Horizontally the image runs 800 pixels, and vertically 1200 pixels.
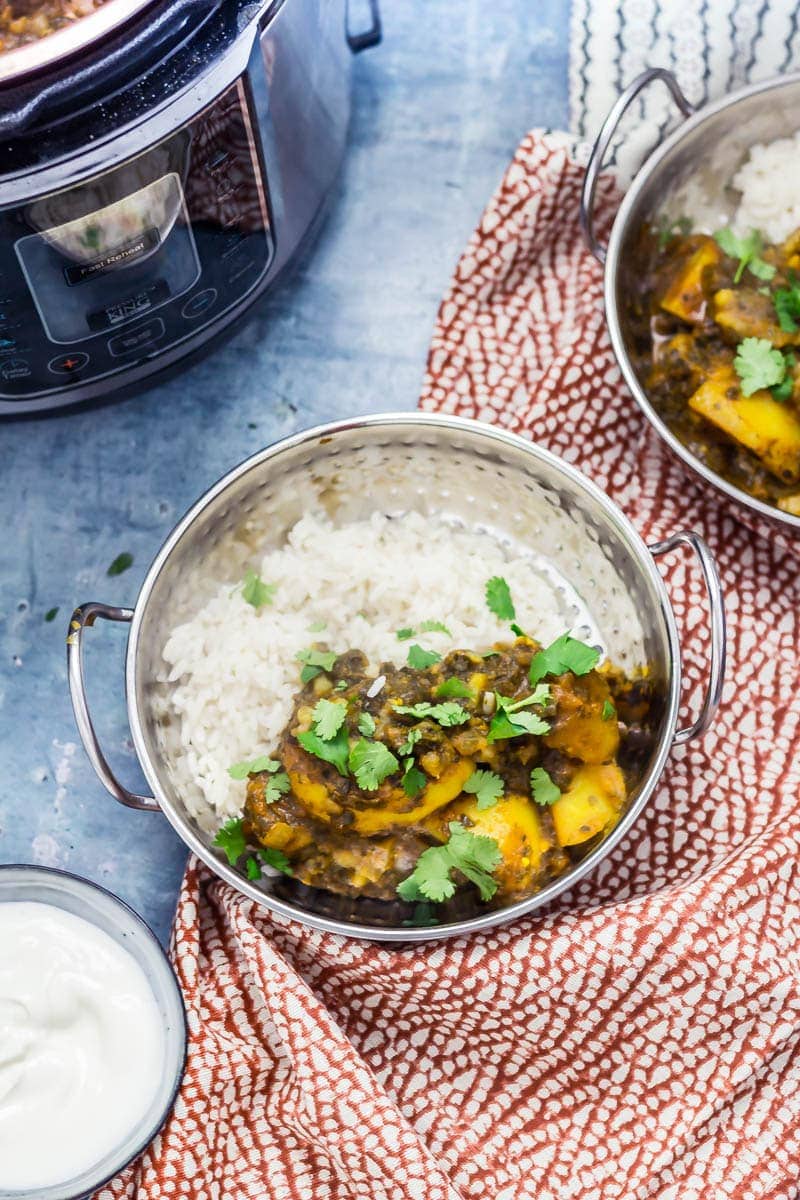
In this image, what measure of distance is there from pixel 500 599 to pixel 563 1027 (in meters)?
0.75

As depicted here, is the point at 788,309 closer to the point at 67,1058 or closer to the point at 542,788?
the point at 542,788

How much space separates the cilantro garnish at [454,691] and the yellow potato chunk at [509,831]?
0.55ft

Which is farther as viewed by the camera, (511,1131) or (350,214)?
(350,214)

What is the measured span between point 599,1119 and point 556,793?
60 centimetres

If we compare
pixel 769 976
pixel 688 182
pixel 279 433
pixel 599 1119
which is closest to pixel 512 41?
pixel 688 182

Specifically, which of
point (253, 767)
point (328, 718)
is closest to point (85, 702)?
point (253, 767)

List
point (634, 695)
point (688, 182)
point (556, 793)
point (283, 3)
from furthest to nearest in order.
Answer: point (688, 182) < point (634, 695) < point (556, 793) < point (283, 3)

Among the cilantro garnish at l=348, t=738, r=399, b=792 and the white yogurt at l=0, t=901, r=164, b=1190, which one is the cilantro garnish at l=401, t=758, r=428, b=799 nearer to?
the cilantro garnish at l=348, t=738, r=399, b=792

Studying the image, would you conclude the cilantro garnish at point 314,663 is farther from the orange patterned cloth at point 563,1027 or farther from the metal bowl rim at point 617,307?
the metal bowl rim at point 617,307

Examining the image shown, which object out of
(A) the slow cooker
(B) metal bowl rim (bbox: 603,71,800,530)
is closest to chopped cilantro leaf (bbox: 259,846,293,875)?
(A) the slow cooker

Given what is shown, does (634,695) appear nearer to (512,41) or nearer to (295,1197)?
(295,1197)

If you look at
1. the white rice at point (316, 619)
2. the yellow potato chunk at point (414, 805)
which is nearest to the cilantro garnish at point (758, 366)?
the white rice at point (316, 619)

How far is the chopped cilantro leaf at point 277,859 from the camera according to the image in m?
2.17

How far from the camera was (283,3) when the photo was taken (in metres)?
1.83
